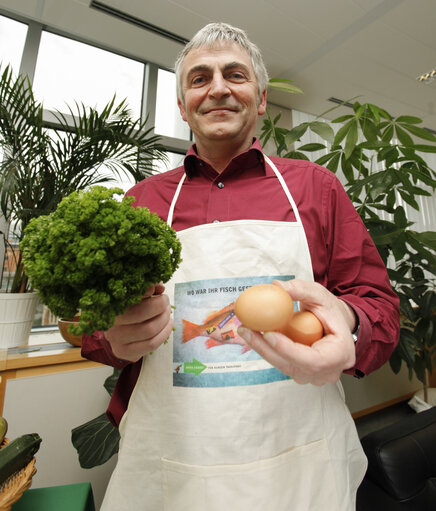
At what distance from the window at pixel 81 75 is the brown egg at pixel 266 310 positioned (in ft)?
6.92

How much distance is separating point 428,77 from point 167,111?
2383 mm

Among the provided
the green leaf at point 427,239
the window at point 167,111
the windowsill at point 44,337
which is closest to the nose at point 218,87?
the green leaf at point 427,239

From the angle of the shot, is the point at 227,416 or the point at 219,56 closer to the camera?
the point at 227,416

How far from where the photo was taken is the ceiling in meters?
2.03

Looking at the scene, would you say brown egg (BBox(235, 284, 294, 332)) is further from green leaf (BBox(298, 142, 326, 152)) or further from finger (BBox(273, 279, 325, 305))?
green leaf (BBox(298, 142, 326, 152))

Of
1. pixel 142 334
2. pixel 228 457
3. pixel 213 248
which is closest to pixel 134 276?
pixel 142 334

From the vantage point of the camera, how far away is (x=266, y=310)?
0.42m

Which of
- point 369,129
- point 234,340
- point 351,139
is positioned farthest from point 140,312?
point 369,129

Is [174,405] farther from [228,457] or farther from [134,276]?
[134,276]

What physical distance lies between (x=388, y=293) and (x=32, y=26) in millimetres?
2780

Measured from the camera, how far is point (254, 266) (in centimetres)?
73

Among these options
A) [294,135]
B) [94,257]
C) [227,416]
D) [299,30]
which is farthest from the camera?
[299,30]

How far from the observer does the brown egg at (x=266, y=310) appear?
42cm

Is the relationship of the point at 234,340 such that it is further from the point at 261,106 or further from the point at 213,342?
the point at 261,106
